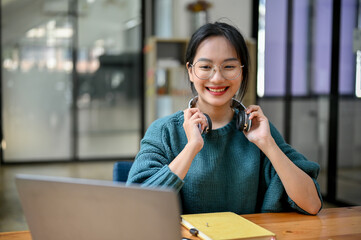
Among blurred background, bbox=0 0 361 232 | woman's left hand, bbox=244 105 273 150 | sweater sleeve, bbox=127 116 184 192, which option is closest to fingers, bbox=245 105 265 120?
woman's left hand, bbox=244 105 273 150

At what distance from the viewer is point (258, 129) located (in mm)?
1376

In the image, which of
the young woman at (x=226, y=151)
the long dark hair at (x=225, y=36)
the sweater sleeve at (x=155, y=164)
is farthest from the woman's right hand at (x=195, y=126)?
the long dark hair at (x=225, y=36)

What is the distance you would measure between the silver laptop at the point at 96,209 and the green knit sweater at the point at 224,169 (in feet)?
1.91

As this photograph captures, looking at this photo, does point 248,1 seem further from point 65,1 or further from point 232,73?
point 232,73

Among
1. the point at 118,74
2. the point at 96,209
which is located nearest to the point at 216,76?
the point at 96,209

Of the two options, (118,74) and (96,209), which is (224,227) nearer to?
(96,209)

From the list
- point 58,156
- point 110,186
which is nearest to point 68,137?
point 58,156

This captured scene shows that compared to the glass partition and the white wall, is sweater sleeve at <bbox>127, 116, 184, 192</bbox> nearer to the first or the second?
the white wall

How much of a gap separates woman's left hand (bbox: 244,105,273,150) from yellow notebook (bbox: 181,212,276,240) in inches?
11.1

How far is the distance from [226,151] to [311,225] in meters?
0.39

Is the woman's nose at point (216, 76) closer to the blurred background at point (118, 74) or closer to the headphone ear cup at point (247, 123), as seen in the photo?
the headphone ear cup at point (247, 123)

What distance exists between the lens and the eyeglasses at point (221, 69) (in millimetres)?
1402

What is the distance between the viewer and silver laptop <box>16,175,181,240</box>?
0.64m

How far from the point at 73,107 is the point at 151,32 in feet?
5.37
